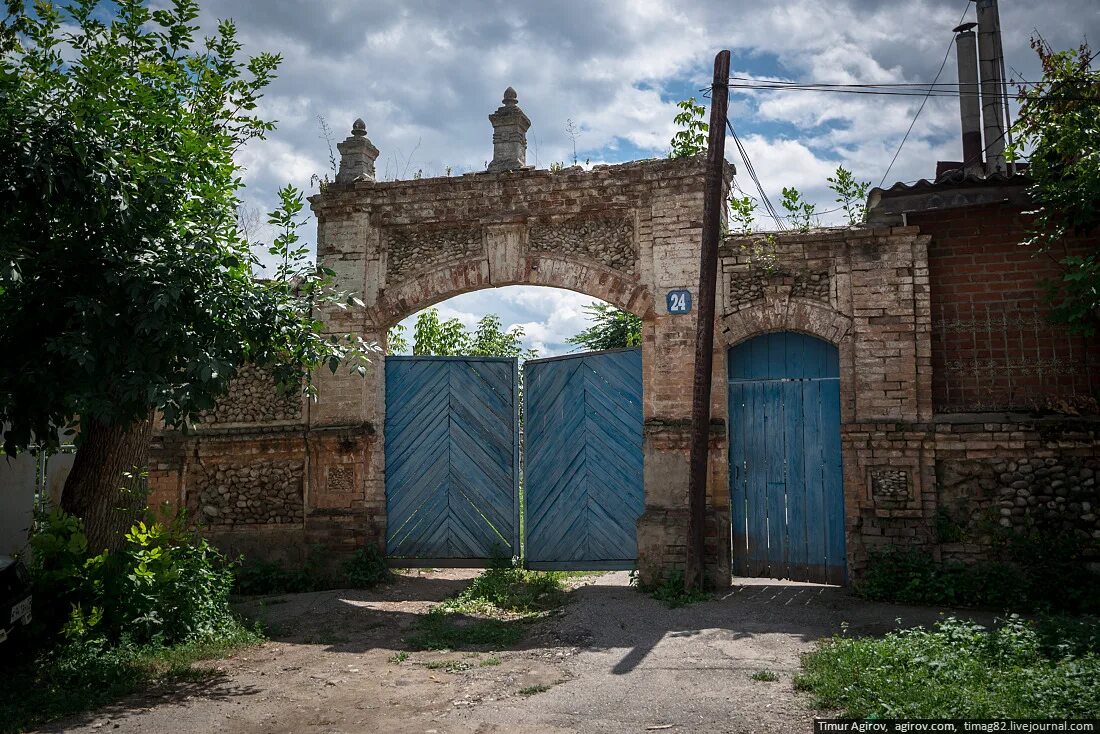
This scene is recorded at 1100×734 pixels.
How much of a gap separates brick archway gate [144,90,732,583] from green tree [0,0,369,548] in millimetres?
2725

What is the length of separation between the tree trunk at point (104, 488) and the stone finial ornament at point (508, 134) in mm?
4962

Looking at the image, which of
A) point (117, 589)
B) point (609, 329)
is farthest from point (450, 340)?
point (117, 589)

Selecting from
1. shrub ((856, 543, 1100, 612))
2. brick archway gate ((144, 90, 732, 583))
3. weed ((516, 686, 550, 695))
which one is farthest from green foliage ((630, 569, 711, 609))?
weed ((516, 686, 550, 695))

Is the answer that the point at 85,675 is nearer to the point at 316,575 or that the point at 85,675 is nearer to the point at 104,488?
the point at 104,488

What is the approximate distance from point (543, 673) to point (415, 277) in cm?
524

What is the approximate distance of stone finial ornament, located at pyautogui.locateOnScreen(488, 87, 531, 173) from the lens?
9.47 metres

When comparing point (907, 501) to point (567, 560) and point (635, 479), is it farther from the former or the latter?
point (567, 560)

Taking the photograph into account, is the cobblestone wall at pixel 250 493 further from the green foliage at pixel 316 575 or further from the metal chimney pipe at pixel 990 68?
the metal chimney pipe at pixel 990 68

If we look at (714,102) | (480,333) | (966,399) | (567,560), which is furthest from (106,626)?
(480,333)

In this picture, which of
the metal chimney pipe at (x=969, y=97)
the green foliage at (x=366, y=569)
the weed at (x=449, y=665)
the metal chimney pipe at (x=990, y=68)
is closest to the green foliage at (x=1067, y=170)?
the metal chimney pipe at (x=969, y=97)

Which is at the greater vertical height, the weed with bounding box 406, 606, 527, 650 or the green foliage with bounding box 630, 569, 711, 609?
the green foliage with bounding box 630, 569, 711, 609

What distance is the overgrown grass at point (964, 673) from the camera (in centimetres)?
416

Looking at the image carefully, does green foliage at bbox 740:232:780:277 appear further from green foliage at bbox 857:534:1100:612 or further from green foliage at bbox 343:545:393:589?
green foliage at bbox 343:545:393:589

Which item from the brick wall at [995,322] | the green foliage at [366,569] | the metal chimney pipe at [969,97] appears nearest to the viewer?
the brick wall at [995,322]
